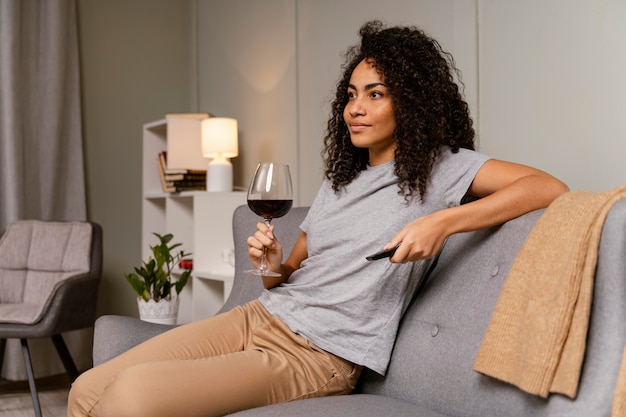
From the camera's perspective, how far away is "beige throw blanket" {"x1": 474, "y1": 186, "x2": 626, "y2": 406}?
Result: 120 cm

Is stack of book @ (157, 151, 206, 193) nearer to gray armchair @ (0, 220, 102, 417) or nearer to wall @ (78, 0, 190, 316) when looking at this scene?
gray armchair @ (0, 220, 102, 417)

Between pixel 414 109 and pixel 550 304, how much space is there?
647 millimetres

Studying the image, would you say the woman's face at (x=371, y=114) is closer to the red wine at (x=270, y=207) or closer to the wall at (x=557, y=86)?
the red wine at (x=270, y=207)

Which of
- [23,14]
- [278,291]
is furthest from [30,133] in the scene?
[278,291]

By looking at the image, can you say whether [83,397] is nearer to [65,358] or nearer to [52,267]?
[65,358]

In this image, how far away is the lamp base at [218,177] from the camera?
3383 mm

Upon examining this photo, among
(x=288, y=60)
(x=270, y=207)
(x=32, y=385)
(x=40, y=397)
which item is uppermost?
(x=288, y=60)

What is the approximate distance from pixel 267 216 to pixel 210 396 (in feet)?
1.42

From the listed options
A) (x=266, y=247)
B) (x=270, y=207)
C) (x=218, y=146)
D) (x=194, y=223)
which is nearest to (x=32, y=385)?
(x=194, y=223)

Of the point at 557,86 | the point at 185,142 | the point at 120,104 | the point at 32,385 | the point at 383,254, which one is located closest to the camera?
the point at 383,254

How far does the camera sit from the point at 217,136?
337 centimetres

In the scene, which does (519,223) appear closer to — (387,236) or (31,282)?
(387,236)

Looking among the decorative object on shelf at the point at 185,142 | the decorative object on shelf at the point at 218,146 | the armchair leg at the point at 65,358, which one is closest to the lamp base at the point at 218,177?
the decorative object on shelf at the point at 218,146

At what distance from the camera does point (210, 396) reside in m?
1.43
